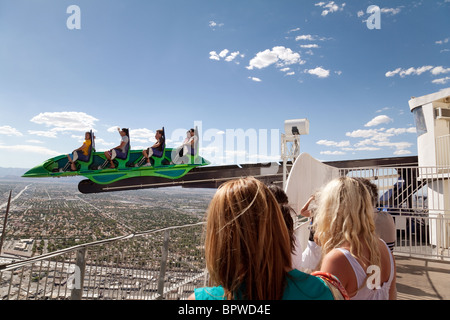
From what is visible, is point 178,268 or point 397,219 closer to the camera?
point 178,268

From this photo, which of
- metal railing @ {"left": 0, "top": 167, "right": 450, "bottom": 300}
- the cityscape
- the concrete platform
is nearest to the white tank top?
the cityscape

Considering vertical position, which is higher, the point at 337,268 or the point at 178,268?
the point at 337,268

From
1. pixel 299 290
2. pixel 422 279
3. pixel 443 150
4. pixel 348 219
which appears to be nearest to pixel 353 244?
pixel 348 219

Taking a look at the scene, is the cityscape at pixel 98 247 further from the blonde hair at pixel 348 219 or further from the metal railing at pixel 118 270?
the blonde hair at pixel 348 219

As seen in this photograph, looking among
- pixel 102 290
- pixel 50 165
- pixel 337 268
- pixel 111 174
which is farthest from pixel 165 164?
pixel 337 268

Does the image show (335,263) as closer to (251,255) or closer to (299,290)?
(299,290)
